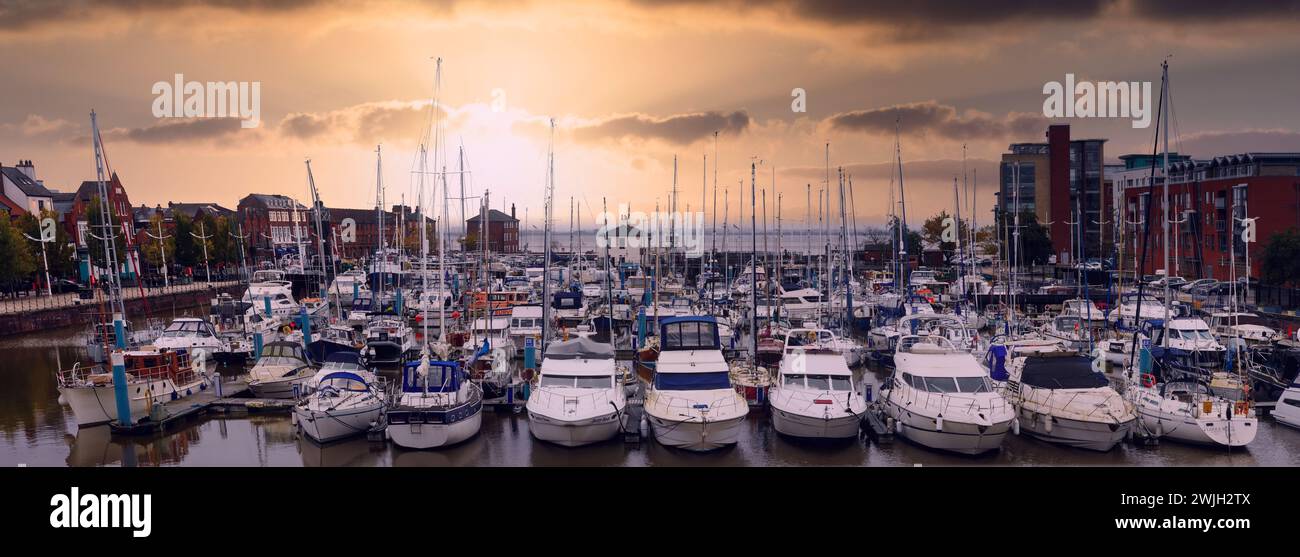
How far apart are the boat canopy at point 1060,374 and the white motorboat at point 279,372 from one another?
16.3 meters

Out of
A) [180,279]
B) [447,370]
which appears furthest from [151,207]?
[447,370]

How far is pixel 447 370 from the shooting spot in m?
15.5

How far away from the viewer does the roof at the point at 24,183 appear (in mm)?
46406

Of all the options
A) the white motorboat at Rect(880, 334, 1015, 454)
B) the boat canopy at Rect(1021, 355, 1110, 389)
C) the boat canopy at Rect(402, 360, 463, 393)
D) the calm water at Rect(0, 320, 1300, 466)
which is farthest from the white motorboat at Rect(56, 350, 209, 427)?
the boat canopy at Rect(1021, 355, 1110, 389)

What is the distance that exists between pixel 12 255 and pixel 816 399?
3898 cm

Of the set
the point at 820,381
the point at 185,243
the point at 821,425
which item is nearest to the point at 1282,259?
the point at 820,381

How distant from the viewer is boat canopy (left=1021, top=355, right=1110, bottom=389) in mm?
15055

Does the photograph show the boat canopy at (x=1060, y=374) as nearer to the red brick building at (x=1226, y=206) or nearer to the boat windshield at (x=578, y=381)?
the boat windshield at (x=578, y=381)

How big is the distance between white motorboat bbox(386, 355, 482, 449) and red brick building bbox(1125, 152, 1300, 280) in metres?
32.3

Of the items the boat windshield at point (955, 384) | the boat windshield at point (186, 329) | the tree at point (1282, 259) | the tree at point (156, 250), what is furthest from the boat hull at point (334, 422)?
the tree at point (156, 250)
